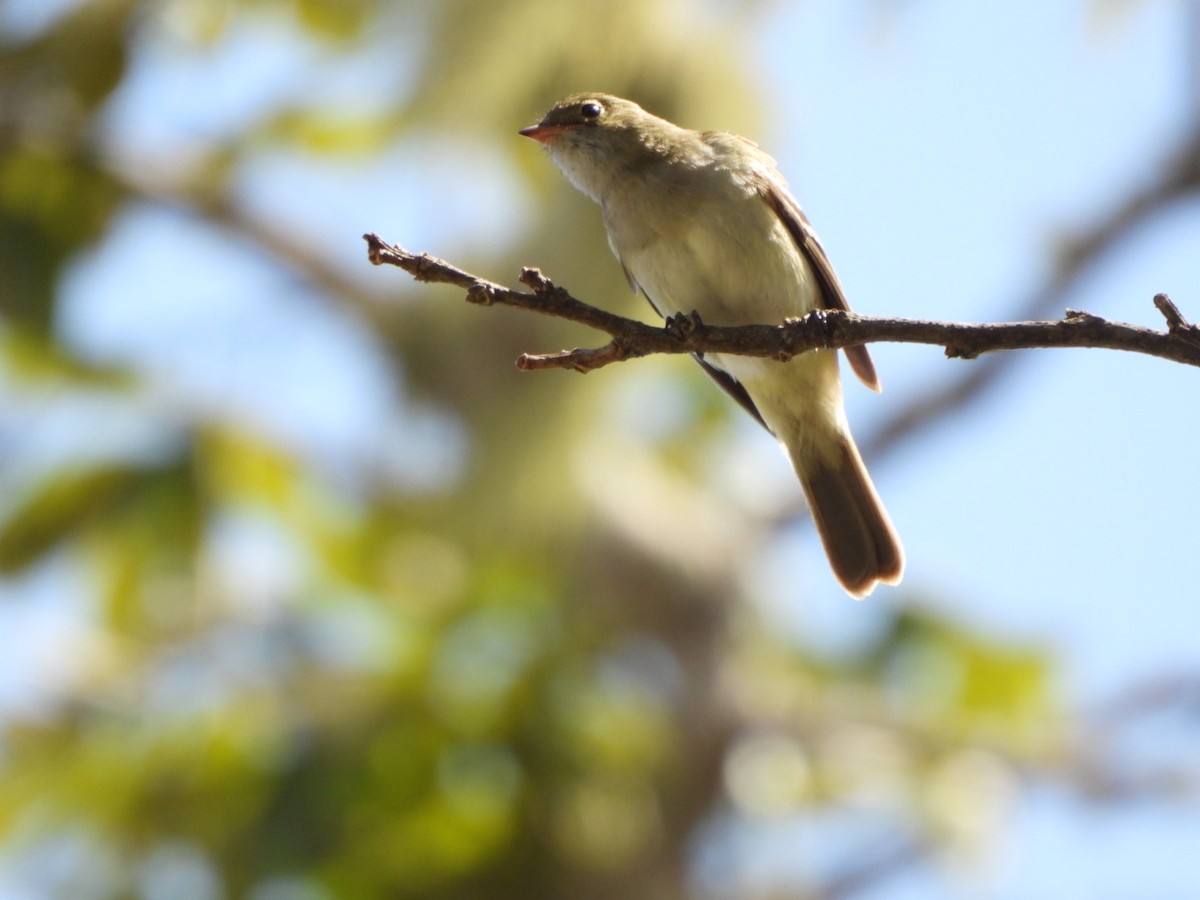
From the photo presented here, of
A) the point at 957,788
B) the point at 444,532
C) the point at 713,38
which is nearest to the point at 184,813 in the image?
the point at 444,532

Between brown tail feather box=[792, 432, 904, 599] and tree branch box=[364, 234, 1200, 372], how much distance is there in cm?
109

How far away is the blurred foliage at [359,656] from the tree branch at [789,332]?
5202 mm

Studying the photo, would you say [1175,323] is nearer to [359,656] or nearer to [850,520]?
[850,520]

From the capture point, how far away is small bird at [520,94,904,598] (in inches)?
130

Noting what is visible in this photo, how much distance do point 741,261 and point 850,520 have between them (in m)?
0.74

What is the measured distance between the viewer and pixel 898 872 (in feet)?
28.9

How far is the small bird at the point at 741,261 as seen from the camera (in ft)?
10.8

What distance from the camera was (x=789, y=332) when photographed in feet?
8.35

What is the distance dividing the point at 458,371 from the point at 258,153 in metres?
2.35

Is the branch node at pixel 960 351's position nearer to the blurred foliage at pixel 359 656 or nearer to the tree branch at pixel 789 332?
the tree branch at pixel 789 332

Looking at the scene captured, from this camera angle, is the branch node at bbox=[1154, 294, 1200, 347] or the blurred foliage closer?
the branch node at bbox=[1154, 294, 1200, 347]

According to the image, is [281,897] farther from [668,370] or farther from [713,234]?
[713,234]

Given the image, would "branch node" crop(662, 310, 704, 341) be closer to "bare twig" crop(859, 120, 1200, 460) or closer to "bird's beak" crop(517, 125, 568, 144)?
"bird's beak" crop(517, 125, 568, 144)

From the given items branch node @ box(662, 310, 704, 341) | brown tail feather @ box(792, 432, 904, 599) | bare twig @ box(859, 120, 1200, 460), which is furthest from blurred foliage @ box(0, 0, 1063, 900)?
branch node @ box(662, 310, 704, 341)
